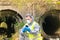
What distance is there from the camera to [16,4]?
38.3 feet

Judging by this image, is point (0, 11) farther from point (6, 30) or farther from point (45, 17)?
point (45, 17)

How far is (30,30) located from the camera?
8.34m

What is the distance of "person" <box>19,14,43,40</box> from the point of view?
27.0 feet

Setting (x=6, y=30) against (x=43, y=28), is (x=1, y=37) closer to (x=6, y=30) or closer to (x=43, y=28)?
(x=6, y=30)

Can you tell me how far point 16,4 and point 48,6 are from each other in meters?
1.17

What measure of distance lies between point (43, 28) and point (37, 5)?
3.03 ft

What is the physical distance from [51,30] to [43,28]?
0.38 metres

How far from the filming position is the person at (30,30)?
27.0 ft

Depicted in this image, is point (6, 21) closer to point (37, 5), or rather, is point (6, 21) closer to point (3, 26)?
point (3, 26)

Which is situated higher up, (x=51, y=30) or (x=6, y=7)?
(x=6, y=7)

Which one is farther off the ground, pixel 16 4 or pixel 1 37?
pixel 16 4

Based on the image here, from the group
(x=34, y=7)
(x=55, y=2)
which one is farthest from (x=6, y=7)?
(x=55, y=2)

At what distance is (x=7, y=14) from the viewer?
11.7m

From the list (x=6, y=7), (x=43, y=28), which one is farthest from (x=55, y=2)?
(x=6, y=7)
